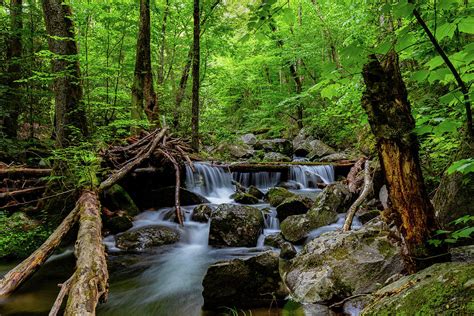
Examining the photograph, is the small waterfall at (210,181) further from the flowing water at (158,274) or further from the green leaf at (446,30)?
the green leaf at (446,30)

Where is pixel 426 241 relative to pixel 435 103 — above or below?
below

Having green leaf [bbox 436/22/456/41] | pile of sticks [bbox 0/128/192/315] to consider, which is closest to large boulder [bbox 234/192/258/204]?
pile of sticks [bbox 0/128/192/315]

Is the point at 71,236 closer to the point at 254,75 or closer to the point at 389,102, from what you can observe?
the point at 389,102

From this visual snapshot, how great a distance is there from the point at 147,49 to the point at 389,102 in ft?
29.4

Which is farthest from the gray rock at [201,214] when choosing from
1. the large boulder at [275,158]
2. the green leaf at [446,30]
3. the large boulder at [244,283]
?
the green leaf at [446,30]

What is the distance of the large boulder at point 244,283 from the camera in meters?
3.68

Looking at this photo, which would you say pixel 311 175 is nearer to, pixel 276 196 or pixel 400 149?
pixel 276 196

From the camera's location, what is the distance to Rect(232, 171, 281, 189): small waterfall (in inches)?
418

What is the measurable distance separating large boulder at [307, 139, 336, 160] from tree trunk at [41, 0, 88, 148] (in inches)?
398

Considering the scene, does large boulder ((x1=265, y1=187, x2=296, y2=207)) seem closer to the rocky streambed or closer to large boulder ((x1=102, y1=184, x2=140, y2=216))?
the rocky streambed

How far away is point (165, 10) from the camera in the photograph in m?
13.0

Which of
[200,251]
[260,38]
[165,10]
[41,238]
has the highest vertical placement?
[165,10]

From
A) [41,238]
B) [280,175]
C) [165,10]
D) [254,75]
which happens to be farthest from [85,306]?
[254,75]

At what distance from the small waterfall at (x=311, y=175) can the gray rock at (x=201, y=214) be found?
13.3ft
